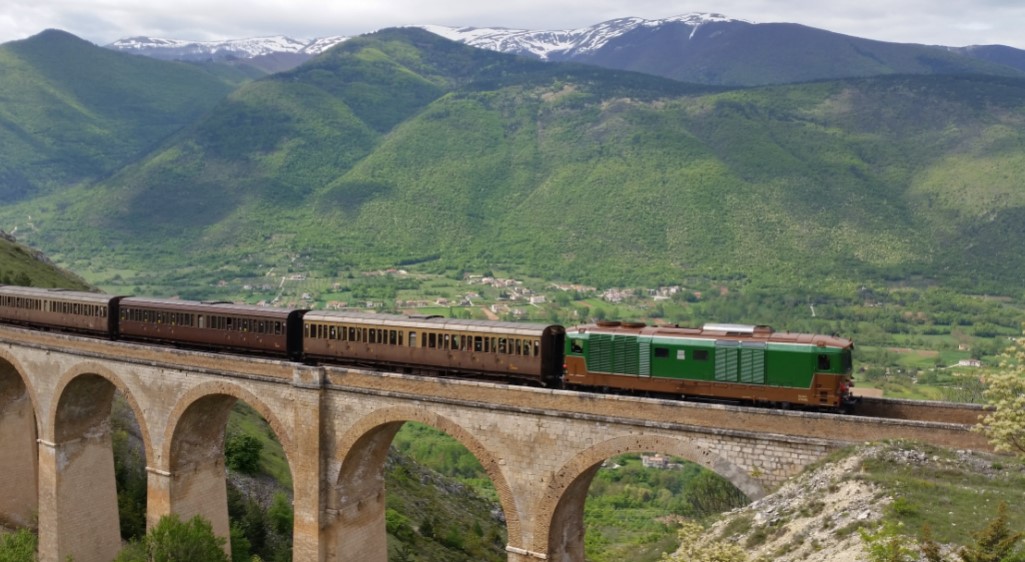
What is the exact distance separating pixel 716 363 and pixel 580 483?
227 inches

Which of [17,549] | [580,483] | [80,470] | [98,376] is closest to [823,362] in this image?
[580,483]

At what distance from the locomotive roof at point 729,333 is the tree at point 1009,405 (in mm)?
5323

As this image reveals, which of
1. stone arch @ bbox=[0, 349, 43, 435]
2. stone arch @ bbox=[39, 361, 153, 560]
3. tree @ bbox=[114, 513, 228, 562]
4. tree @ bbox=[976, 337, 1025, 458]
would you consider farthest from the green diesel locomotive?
stone arch @ bbox=[0, 349, 43, 435]

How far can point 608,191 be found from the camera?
144 metres

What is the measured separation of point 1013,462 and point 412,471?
43.6 m

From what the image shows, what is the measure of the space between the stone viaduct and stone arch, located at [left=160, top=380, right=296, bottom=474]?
8 centimetres

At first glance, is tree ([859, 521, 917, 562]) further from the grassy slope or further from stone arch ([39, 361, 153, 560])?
the grassy slope

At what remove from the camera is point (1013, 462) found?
21375mm

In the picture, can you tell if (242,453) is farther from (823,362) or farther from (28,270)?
(28,270)

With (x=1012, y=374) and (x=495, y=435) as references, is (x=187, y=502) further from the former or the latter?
(x=1012, y=374)

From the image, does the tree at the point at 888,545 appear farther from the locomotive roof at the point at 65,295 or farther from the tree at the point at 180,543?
the locomotive roof at the point at 65,295

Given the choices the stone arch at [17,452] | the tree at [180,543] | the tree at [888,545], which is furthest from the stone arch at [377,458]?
the stone arch at [17,452]

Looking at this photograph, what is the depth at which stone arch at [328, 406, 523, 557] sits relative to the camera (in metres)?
27.3

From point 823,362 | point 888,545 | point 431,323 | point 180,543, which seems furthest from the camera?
point 180,543
